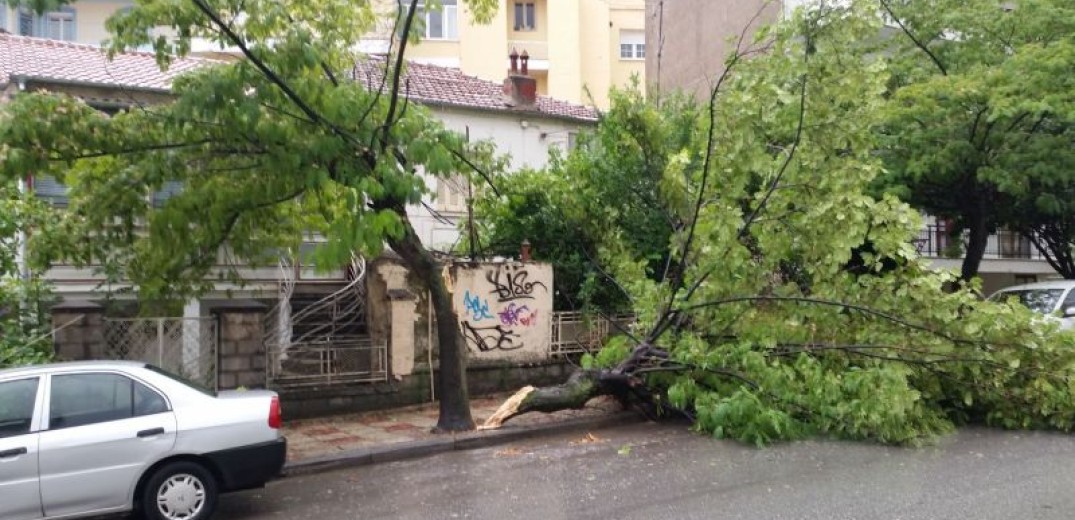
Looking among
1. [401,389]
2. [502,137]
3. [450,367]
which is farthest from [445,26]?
[450,367]

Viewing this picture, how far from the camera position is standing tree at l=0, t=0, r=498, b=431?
7801 mm

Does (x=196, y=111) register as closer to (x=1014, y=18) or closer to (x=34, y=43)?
(x=34, y=43)

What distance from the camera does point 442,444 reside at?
9695 mm

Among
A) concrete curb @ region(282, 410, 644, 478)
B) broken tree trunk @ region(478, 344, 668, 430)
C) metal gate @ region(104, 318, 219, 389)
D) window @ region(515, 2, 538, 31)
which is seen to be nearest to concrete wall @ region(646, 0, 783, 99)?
window @ region(515, 2, 538, 31)

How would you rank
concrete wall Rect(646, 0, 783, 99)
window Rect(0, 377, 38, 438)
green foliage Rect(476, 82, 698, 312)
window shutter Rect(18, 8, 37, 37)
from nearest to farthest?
window Rect(0, 377, 38, 438)
green foliage Rect(476, 82, 698, 312)
concrete wall Rect(646, 0, 783, 99)
window shutter Rect(18, 8, 37, 37)

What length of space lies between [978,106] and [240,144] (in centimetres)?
1274

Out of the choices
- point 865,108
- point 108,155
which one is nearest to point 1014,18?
point 865,108

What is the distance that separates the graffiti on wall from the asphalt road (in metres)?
3.36

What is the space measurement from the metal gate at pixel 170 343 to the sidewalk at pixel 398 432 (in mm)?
1347

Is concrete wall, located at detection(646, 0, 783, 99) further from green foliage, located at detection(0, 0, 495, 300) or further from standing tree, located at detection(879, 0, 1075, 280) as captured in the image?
green foliage, located at detection(0, 0, 495, 300)

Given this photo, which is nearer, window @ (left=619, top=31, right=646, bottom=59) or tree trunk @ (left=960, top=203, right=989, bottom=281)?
tree trunk @ (left=960, top=203, right=989, bottom=281)

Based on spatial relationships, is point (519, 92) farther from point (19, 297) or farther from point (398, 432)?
point (19, 297)

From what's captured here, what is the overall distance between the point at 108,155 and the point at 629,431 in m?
6.93

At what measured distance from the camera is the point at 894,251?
32.1ft
